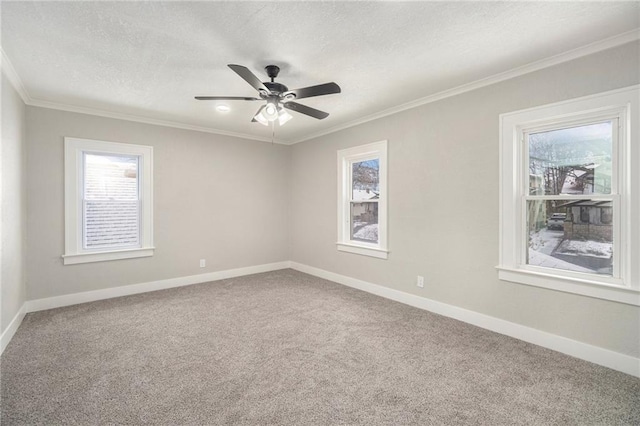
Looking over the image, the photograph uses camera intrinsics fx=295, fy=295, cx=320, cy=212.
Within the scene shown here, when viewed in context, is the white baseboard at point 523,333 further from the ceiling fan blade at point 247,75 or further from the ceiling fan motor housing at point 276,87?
the ceiling fan blade at point 247,75

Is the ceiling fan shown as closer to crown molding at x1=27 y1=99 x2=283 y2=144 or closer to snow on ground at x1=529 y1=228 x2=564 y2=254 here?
crown molding at x1=27 y1=99 x2=283 y2=144

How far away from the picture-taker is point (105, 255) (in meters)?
4.02

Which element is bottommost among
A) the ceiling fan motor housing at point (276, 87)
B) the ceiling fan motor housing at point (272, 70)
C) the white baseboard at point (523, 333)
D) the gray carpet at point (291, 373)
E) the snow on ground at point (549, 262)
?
the gray carpet at point (291, 373)

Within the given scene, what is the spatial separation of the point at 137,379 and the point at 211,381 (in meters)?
0.55

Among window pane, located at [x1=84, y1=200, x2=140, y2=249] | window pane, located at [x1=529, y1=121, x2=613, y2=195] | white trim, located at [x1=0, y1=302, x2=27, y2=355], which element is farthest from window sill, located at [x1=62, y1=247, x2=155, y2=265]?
window pane, located at [x1=529, y1=121, x2=613, y2=195]

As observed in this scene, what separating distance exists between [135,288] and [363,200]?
3.59 meters

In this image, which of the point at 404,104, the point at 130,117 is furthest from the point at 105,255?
the point at 404,104

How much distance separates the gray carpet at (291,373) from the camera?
5.99ft

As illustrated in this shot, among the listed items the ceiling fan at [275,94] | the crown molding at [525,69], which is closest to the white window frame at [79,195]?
the ceiling fan at [275,94]

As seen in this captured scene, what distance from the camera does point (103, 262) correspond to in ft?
13.2

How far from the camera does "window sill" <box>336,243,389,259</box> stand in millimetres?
4094

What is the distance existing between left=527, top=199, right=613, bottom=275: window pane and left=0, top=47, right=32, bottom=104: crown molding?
4887mm

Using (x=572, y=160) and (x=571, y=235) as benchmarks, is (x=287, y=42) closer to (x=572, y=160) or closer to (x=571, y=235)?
(x=572, y=160)

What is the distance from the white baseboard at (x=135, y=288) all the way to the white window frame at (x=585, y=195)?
13.0 ft
